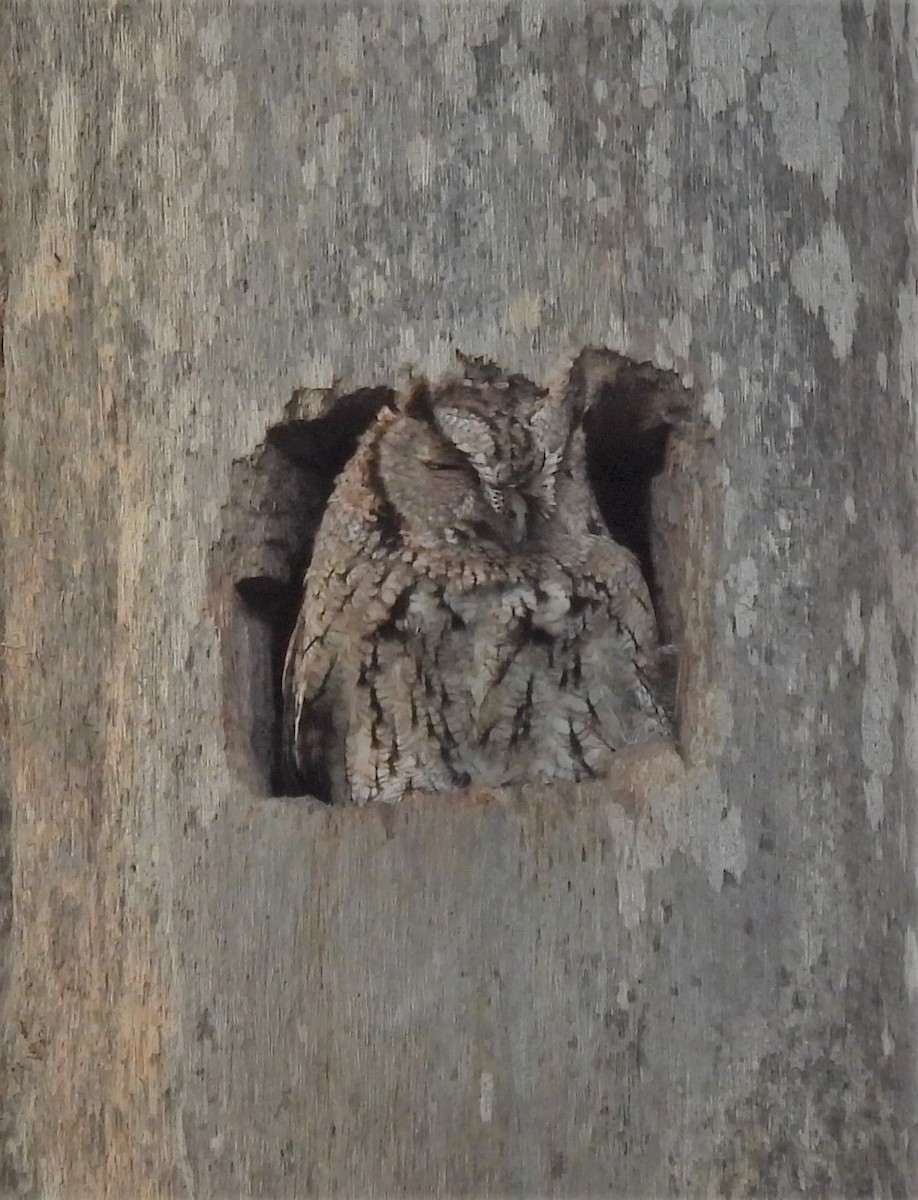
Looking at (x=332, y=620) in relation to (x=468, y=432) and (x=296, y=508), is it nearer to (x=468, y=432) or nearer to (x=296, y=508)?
(x=296, y=508)

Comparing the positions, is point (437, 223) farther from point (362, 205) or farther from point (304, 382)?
point (304, 382)

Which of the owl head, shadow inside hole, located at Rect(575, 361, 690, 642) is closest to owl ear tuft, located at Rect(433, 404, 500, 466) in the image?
the owl head

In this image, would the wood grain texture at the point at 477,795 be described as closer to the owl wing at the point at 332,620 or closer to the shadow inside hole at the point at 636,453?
→ the shadow inside hole at the point at 636,453

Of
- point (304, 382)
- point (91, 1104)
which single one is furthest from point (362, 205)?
point (91, 1104)

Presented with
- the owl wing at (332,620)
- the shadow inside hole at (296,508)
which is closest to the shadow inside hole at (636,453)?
the shadow inside hole at (296,508)

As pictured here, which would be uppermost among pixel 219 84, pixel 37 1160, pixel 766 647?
pixel 219 84
